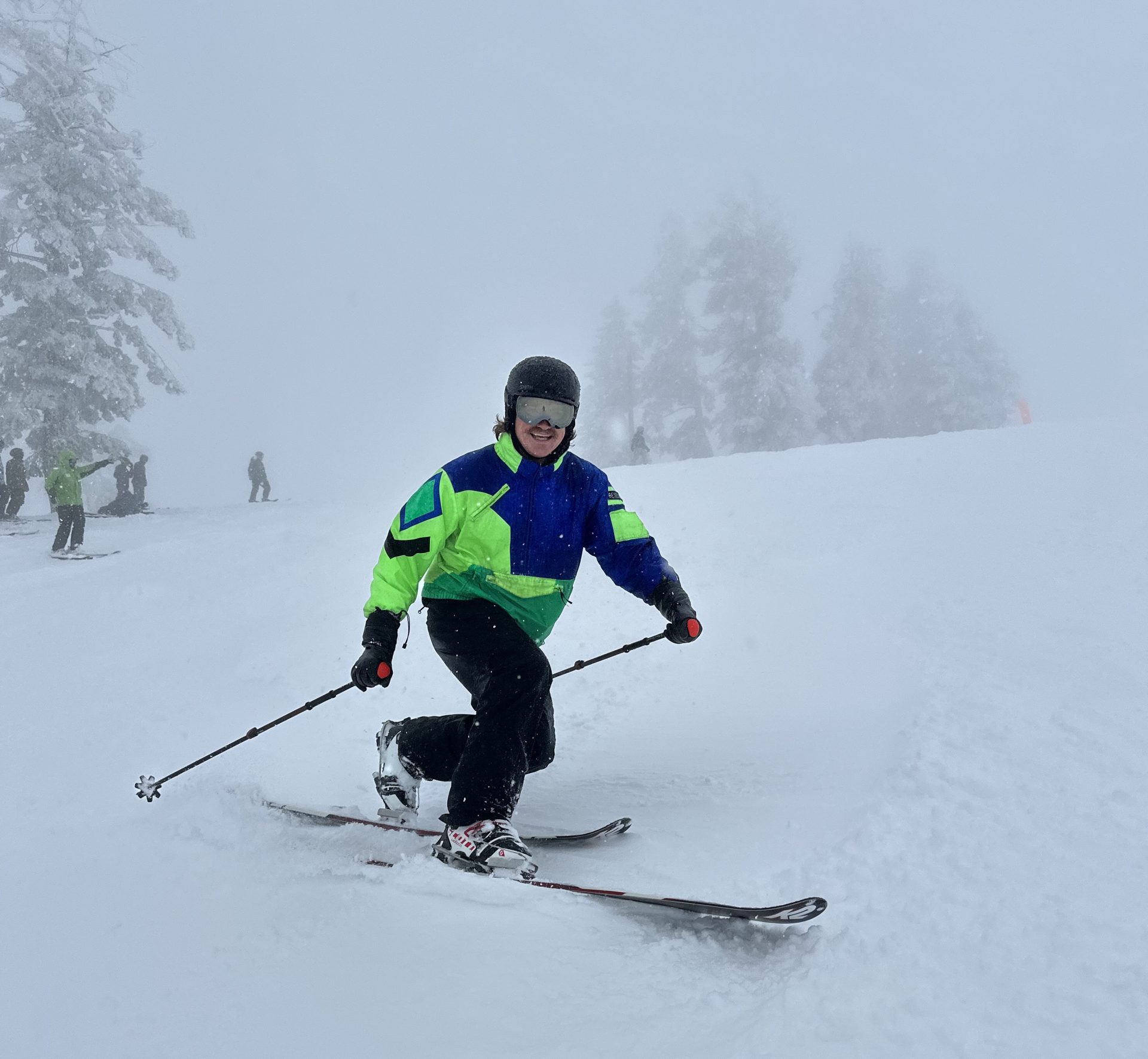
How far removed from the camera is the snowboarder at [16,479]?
16.5 meters

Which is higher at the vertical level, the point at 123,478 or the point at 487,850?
the point at 123,478

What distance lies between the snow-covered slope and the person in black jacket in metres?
10.1

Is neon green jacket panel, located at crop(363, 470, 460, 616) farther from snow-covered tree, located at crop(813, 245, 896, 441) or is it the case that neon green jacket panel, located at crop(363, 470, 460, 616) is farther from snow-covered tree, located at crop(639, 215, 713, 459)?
snow-covered tree, located at crop(813, 245, 896, 441)

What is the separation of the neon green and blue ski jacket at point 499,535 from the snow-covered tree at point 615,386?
34.3 meters

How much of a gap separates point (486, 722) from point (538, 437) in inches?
51.7

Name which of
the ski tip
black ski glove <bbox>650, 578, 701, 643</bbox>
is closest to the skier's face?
black ski glove <bbox>650, 578, 701, 643</bbox>

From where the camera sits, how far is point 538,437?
357 centimetres

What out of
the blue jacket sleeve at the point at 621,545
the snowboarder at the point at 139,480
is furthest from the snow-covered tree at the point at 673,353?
the blue jacket sleeve at the point at 621,545

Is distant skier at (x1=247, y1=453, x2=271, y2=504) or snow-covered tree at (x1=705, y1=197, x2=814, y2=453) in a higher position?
snow-covered tree at (x1=705, y1=197, x2=814, y2=453)

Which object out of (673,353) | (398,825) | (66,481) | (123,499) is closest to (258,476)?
(123,499)

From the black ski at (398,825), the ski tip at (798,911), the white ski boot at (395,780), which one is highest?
the ski tip at (798,911)

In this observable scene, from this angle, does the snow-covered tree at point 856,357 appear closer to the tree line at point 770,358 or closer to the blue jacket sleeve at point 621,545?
the tree line at point 770,358

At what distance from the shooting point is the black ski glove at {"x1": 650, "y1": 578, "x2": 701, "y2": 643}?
11.9 ft

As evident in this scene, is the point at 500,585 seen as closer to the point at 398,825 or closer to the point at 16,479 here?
the point at 398,825
